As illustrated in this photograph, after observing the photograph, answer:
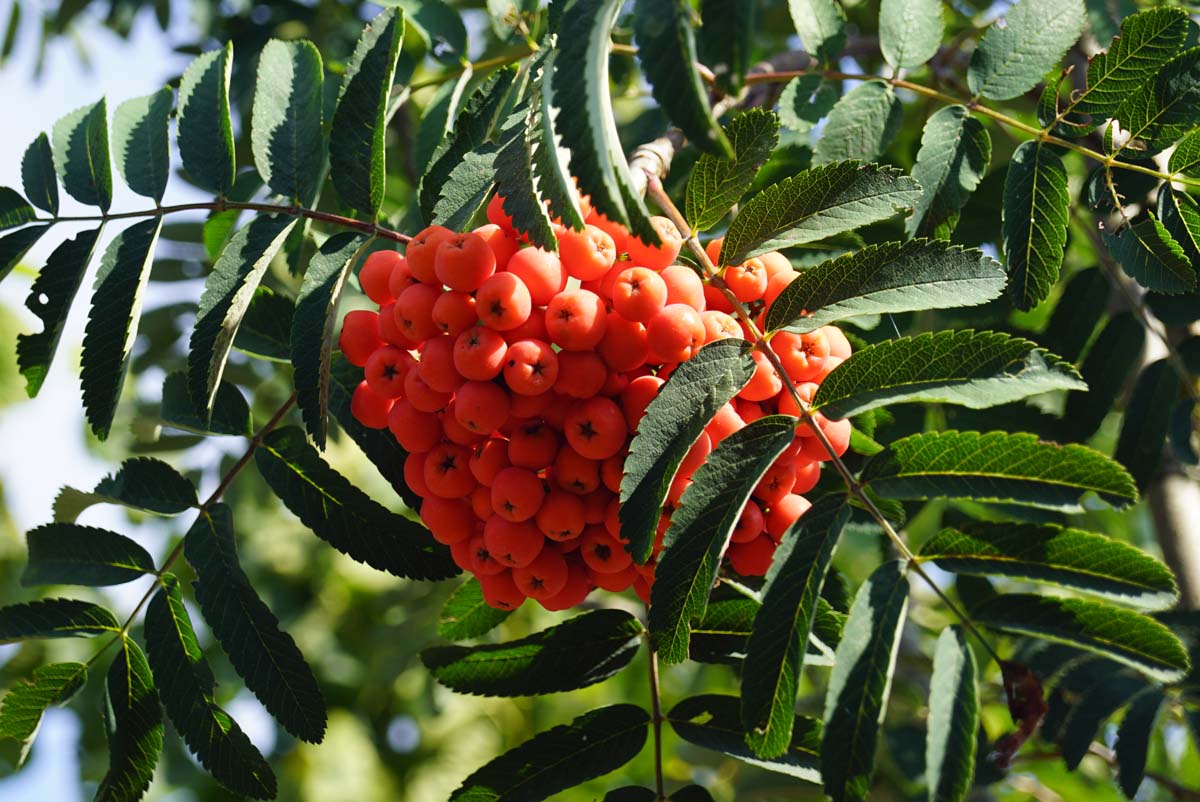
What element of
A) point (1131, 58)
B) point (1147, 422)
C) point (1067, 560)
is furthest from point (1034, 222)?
point (1147, 422)

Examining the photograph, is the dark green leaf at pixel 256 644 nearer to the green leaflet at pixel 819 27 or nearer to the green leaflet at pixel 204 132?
the green leaflet at pixel 204 132

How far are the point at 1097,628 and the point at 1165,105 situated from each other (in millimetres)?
767

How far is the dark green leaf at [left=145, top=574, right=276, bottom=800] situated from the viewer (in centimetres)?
141

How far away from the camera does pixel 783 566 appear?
48.6 inches

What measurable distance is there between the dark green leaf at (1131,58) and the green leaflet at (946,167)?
0.50 ft

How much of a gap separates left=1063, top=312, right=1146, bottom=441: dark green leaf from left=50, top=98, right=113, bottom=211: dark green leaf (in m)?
1.73

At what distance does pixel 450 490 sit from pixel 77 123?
948 millimetres

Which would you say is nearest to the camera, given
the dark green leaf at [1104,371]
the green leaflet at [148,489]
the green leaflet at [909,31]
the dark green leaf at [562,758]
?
the dark green leaf at [562,758]

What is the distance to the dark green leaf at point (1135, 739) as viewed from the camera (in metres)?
1.65

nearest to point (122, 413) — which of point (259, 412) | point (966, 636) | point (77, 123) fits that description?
point (259, 412)

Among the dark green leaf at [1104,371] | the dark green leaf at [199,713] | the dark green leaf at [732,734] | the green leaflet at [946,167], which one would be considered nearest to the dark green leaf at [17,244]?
the dark green leaf at [199,713]

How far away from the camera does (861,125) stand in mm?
1688

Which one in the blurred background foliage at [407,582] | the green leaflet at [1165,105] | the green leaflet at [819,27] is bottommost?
the blurred background foliage at [407,582]

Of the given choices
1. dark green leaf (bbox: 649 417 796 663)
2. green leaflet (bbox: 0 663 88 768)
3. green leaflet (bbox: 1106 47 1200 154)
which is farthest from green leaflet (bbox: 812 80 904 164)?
green leaflet (bbox: 0 663 88 768)
